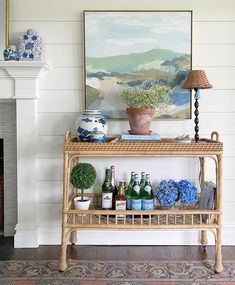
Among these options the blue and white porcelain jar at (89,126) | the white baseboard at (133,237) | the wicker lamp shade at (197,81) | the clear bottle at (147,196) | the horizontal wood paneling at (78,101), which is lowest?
the white baseboard at (133,237)

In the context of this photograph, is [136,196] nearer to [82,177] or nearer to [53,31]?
[82,177]

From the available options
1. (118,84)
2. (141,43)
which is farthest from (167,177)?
(141,43)

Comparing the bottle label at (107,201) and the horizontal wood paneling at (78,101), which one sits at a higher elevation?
the horizontal wood paneling at (78,101)

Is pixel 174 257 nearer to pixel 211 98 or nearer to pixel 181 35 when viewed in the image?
pixel 211 98

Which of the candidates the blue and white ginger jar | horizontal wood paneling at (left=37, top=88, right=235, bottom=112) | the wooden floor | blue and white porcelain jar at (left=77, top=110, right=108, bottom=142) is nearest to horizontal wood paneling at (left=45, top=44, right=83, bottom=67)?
the blue and white ginger jar

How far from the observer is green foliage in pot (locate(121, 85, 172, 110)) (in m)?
2.55

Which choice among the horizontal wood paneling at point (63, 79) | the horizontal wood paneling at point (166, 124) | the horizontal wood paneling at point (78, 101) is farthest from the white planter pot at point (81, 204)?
the horizontal wood paneling at point (63, 79)

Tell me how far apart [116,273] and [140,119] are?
3.34ft

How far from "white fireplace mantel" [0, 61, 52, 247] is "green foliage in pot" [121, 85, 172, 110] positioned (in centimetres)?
63

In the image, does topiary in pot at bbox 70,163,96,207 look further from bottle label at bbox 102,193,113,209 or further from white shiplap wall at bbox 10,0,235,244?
white shiplap wall at bbox 10,0,235,244

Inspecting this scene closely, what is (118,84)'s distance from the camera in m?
2.74

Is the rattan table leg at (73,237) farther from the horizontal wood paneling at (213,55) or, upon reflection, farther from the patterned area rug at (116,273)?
the horizontal wood paneling at (213,55)

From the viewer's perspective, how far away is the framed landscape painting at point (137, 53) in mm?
2713

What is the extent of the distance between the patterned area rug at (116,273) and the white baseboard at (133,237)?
0.33 m
